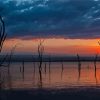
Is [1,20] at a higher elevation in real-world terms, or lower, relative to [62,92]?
higher

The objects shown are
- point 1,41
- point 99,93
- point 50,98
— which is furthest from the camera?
point 99,93

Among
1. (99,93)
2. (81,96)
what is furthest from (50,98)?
(99,93)

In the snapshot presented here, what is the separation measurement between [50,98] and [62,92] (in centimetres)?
302

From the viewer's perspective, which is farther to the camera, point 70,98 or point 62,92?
point 62,92

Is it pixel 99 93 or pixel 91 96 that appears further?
pixel 99 93

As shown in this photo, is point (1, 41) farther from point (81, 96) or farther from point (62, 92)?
point (62, 92)

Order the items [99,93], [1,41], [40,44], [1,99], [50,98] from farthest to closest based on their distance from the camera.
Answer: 1. [40,44]
2. [99,93]
3. [50,98]
4. [1,99]
5. [1,41]

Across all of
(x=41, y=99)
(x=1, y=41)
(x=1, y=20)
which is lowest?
(x=41, y=99)

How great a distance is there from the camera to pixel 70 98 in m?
22.2

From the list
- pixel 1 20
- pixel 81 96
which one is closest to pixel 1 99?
pixel 81 96

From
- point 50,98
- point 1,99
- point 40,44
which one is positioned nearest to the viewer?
point 1,99

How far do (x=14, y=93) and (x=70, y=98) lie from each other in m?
4.28

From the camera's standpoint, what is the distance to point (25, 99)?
21562 mm

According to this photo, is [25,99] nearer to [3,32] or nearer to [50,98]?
[50,98]
